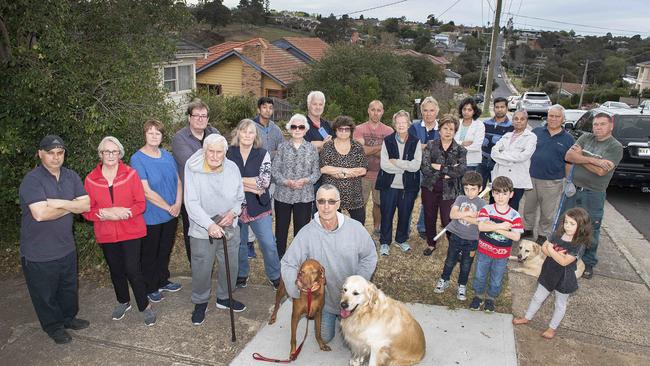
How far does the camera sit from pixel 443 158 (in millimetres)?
5363

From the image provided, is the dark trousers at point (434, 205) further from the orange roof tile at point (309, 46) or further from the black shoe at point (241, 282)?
the orange roof tile at point (309, 46)

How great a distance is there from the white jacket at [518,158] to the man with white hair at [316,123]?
7.37 ft

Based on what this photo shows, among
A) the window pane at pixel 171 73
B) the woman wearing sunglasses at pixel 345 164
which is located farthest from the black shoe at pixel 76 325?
the window pane at pixel 171 73

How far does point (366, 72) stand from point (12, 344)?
2069 centimetres

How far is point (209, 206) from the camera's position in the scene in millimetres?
4277

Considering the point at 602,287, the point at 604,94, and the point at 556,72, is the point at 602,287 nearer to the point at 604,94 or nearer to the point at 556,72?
the point at 604,94

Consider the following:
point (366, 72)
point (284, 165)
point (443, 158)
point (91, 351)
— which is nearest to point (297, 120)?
point (284, 165)

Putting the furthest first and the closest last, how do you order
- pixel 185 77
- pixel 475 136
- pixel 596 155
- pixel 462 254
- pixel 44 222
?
pixel 185 77
pixel 475 136
pixel 596 155
pixel 462 254
pixel 44 222

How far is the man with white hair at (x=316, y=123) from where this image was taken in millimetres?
5672

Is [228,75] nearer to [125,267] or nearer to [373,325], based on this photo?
[125,267]

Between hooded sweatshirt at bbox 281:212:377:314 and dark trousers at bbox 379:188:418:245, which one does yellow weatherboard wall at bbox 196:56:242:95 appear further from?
hooded sweatshirt at bbox 281:212:377:314

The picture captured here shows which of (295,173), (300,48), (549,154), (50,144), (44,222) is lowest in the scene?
(44,222)

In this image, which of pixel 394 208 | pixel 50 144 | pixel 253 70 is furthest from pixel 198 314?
pixel 253 70

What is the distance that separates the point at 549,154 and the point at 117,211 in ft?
16.9
